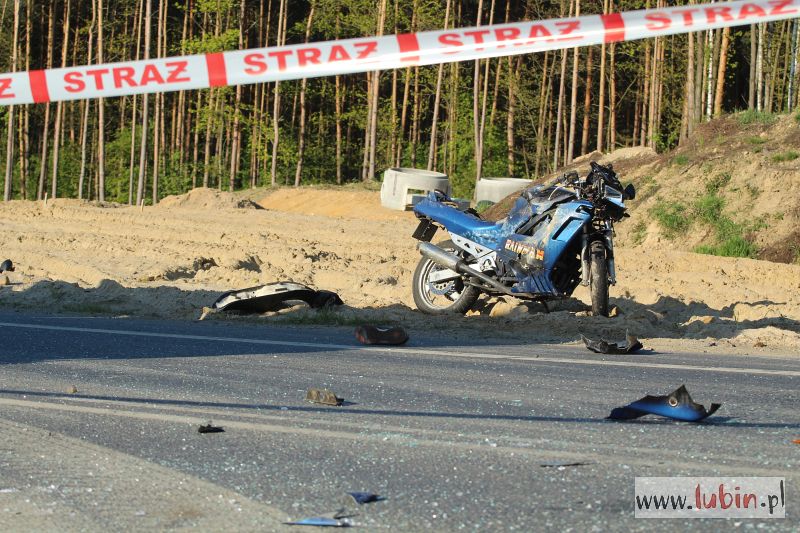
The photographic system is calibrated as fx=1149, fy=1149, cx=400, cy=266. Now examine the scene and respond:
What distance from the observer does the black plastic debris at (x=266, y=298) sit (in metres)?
11.2

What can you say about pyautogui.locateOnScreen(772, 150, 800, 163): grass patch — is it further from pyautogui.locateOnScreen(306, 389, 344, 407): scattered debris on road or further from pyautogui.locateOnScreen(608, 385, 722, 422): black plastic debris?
pyautogui.locateOnScreen(306, 389, 344, 407): scattered debris on road

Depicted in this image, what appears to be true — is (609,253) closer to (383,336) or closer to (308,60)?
(383,336)

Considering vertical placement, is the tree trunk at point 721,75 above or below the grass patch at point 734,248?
above

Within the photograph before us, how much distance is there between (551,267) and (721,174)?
37.4 feet

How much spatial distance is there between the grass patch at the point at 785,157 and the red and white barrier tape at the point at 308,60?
10790 mm

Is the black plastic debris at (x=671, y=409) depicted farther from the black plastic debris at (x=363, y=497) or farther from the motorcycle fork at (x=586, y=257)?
the motorcycle fork at (x=586, y=257)

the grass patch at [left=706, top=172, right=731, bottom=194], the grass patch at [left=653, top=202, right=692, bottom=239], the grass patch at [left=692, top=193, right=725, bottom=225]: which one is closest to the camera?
the grass patch at [left=692, top=193, right=725, bottom=225]

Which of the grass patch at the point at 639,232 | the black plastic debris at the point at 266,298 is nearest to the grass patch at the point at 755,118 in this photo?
the grass patch at the point at 639,232

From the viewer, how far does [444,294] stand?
37.7ft

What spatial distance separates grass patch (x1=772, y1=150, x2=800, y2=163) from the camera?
68.4 ft

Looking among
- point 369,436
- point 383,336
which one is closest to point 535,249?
point 383,336

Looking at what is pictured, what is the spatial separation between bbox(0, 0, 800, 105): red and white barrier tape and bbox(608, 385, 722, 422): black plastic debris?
14.9ft

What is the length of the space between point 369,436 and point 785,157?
17.4 meters

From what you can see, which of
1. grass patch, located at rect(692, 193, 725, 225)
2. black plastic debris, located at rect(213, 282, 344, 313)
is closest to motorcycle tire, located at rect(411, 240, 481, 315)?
black plastic debris, located at rect(213, 282, 344, 313)
